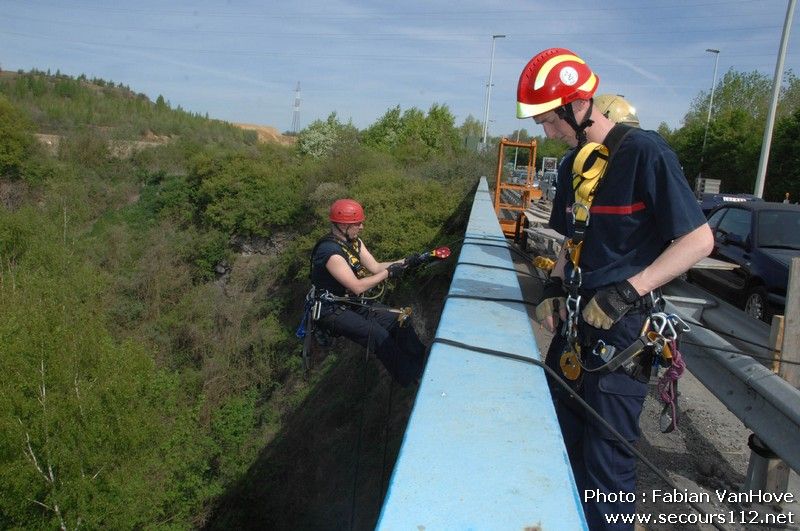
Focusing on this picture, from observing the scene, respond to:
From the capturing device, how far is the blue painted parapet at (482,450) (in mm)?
1290

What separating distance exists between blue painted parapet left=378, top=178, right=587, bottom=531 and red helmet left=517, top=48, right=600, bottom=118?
1098mm

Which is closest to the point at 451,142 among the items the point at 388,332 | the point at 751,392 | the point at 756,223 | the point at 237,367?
the point at 237,367

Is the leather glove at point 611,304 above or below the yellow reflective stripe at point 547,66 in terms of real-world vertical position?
below

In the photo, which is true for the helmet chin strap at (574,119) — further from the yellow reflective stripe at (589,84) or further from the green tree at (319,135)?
the green tree at (319,135)

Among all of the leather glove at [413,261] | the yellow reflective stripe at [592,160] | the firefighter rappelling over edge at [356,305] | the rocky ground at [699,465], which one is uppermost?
the yellow reflective stripe at [592,160]

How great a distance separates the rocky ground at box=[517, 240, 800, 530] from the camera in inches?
119

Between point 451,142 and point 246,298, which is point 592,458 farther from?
point 451,142

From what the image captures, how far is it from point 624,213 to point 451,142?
35.8 m

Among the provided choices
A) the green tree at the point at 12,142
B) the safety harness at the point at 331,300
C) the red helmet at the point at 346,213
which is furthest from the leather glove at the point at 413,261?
the green tree at the point at 12,142

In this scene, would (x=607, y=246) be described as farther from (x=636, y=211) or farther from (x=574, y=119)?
(x=574, y=119)

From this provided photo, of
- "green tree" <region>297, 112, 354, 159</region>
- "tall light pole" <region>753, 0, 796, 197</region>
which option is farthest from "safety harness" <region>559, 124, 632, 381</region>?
"green tree" <region>297, 112, 354, 159</region>

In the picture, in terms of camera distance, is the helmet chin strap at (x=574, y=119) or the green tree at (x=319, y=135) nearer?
the helmet chin strap at (x=574, y=119)

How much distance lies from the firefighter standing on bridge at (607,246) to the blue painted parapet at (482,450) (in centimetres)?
35

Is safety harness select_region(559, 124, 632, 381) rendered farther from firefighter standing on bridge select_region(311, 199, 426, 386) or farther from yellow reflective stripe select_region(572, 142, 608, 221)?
firefighter standing on bridge select_region(311, 199, 426, 386)
